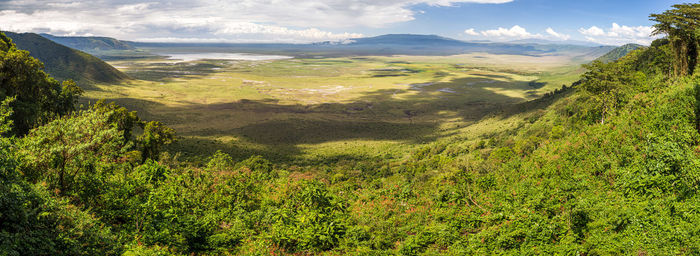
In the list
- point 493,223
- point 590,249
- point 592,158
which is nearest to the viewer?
point 590,249

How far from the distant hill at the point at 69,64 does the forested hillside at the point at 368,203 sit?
136818 millimetres

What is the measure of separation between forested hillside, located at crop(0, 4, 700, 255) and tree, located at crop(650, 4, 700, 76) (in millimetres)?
283

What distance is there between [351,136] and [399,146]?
15237 millimetres

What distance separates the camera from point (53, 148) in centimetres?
1306

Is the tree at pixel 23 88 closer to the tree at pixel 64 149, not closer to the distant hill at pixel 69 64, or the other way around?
→ the tree at pixel 64 149

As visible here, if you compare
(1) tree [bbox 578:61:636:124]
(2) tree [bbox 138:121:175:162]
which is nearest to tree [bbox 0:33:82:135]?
(2) tree [bbox 138:121:175:162]

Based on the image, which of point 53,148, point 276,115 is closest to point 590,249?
point 53,148

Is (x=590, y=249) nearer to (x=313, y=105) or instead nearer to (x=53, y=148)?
(x=53, y=148)

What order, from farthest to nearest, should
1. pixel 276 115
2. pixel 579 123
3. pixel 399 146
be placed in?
1. pixel 276 115
2. pixel 399 146
3. pixel 579 123

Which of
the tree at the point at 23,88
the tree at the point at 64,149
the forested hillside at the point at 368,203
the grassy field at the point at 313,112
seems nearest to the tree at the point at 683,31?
the forested hillside at the point at 368,203

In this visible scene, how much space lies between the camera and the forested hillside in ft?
35.2

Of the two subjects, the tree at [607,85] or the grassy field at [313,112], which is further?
the grassy field at [313,112]

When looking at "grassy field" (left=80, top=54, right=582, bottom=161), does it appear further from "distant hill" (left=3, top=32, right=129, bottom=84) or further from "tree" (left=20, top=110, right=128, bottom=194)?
"tree" (left=20, top=110, right=128, bottom=194)

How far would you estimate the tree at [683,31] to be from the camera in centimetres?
2669
